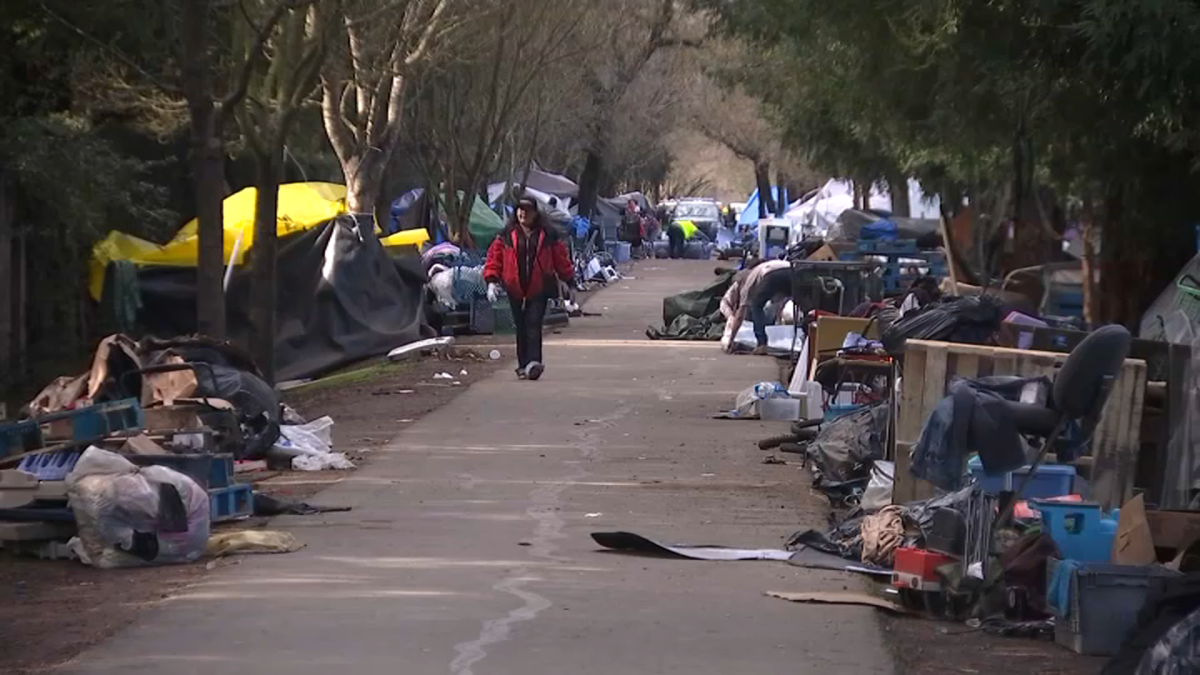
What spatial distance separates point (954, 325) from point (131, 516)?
544cm

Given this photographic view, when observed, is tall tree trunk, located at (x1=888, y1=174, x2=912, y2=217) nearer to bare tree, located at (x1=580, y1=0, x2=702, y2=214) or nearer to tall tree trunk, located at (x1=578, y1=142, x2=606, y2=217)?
bare tree, located at (x1=580, y1=0, x2=702, y2=214)

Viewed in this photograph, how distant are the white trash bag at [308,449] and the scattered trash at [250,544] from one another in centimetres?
314

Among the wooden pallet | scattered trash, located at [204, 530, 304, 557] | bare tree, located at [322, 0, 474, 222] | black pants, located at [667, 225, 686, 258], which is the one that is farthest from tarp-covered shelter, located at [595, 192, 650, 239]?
scattered trash, located at [204, 530, 304, 557]

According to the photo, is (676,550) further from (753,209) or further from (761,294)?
(753,209)

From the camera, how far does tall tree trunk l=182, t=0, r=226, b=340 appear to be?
46.4 feet

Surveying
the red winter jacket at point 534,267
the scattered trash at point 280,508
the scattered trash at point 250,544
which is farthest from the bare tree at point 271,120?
the scattered trash at point 250,544

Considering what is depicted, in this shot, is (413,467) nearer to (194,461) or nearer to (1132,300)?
(194,461)

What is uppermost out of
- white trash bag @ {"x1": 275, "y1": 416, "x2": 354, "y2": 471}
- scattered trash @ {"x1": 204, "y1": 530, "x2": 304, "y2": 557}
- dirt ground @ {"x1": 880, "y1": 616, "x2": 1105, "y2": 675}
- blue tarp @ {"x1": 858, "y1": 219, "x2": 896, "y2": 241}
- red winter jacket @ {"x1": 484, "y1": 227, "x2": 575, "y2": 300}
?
blue tarp @ {"x1": 858, "y1": 219, "x2": 896, "y2": 241}

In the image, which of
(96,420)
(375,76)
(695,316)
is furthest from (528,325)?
(96,420)

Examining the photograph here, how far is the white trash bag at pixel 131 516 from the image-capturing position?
879cm

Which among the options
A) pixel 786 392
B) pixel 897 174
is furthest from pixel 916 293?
pixel 897 174

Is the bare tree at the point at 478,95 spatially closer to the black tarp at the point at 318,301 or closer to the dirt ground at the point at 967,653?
the black tarp at the point at 318,301

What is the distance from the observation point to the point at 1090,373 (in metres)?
7.84

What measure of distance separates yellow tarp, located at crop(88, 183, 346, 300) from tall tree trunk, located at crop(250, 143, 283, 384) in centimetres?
345
